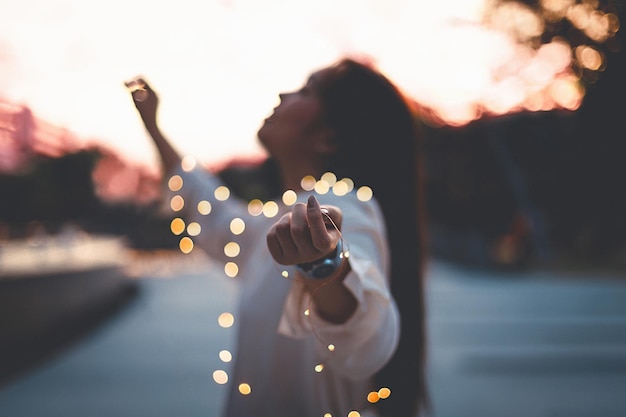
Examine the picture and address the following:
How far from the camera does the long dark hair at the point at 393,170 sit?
5.09 feet

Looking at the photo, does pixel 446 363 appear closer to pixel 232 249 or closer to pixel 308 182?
pixel 232 249

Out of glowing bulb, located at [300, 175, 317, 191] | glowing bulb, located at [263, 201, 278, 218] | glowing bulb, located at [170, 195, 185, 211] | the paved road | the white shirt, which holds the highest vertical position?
glowing bulb, located at [300, 175, 317, 191]

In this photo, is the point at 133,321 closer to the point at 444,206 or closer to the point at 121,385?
the point at 121,385

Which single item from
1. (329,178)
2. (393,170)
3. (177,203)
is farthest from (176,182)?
(393,170)

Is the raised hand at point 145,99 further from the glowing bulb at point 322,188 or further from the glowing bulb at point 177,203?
the glowing bulb at point 322,188

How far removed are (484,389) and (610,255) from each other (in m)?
20.0

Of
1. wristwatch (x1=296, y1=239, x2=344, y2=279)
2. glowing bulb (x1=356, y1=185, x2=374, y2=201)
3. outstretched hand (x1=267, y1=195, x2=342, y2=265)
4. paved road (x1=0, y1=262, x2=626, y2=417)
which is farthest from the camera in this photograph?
paved road (x1=0, y1=262, x2=626, y2=417)

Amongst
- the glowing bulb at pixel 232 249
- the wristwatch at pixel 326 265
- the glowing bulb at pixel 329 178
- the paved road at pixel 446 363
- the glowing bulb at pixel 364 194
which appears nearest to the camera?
the wristwatch at pixel 326 265

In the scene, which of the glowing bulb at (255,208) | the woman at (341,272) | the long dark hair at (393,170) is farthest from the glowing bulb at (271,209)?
the glowing bulb at (255,208)

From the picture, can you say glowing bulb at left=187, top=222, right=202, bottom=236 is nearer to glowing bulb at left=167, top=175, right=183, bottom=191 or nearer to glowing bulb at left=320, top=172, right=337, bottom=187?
glowing bulb at left=167, top=175, right=183, bottom=191

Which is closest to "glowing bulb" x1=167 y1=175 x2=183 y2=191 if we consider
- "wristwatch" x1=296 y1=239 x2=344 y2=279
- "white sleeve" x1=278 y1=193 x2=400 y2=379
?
"white sleeve" x1=278 y1=193 x2=400 y2=379

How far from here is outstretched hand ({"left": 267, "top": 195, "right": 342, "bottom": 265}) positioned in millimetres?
862

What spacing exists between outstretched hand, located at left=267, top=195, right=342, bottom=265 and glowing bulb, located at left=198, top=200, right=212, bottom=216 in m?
1.06

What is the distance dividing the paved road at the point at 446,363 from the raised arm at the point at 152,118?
1.37 metres
